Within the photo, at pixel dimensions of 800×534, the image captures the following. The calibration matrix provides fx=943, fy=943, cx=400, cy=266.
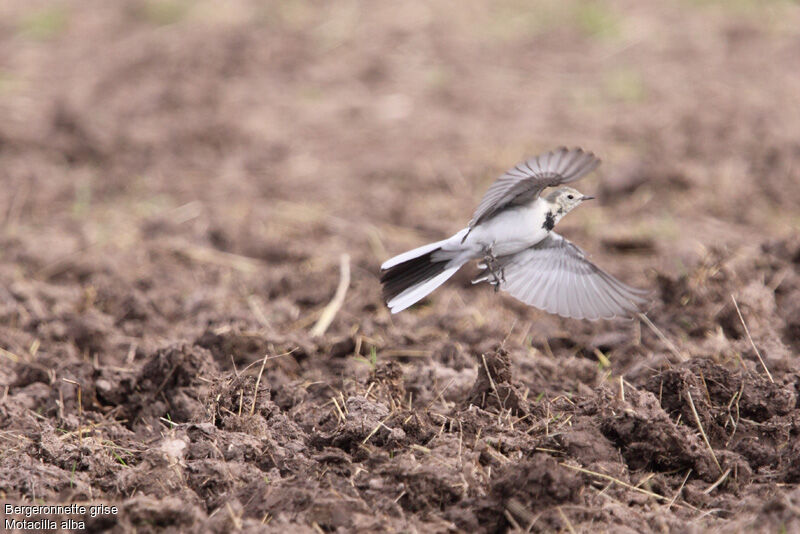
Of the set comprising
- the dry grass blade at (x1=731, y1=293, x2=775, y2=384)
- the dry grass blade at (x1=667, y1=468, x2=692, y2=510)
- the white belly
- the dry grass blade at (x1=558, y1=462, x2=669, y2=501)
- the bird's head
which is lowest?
the dry grass blade at (x1=667, y1=468, x2=692, y2=510)

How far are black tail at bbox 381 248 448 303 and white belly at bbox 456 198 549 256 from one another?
0.62 feet

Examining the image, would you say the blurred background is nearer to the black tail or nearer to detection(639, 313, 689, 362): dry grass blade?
detection(639, 313, 689, 362): dry grass blade

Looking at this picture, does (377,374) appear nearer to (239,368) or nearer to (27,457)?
(239,368)

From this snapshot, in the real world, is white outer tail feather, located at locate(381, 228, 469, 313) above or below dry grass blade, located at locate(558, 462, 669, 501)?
above

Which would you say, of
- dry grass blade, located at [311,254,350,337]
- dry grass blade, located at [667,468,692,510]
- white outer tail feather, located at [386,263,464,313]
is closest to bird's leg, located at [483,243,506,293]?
white outer tail feather, located at [386,263,464,313]

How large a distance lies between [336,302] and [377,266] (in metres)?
0.61

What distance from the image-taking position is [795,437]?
137 inches

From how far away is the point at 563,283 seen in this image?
168 inches

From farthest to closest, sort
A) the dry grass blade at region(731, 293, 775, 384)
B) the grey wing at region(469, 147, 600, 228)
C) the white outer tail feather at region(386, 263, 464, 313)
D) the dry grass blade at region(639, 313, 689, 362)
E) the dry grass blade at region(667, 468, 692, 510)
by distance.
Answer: the dry grass blade at region(639, 313, 689, 362) → the white outer tail feather at region(386, 263, 464, 313) → the dry grass blade at region(731, 293, 775, 384) → the grey wing at region(469, 147, 600, 228) → the dry grass blade at region(667, 468, 692, 510)

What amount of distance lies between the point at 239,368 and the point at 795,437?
7.62ft

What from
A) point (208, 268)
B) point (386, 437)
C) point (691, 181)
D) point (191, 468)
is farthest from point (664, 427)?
point (691, 181)

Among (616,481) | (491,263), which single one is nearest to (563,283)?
(491,263)

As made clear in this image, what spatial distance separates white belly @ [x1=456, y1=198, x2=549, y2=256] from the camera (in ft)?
12.9

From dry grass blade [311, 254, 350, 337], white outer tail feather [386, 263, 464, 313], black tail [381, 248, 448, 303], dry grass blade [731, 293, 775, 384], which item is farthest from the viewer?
dry grass blade [311, 254, 350, 337]
